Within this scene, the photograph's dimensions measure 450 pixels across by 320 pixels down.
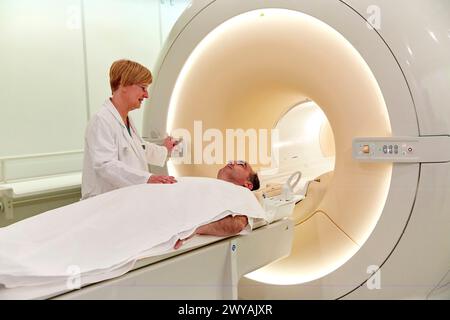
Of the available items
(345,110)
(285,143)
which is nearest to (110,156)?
(345,110)

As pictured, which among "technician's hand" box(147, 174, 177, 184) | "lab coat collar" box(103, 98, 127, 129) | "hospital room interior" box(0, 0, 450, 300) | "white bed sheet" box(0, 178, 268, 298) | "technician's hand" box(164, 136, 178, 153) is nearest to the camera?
"white bed sheet" box(0, 178, 268, 298)

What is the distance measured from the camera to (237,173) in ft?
6.48

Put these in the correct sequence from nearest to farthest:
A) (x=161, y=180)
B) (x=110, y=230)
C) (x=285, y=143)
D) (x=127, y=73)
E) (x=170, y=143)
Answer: (x=110, y=230)
(x=161, y=180)
(x=127, y=73)
(x=170, y=143)
(x=285, y=143)

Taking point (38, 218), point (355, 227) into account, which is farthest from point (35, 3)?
point (355, 227)

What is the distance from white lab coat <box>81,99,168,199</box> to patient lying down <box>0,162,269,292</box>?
0.17 m

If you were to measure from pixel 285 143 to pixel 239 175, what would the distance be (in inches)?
24.7

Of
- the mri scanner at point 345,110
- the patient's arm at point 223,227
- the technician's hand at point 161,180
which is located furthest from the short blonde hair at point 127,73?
the patient's arm at point 223,227

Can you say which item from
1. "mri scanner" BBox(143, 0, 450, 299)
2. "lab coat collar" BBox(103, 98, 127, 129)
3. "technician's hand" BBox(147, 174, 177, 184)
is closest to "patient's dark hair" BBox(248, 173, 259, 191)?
"mri scanner" BBox(143, 0, 450, 299)

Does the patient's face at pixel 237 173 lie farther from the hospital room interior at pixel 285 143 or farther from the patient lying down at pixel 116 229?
the patient lying down at pixel 116 229

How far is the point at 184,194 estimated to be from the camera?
5.34 feet

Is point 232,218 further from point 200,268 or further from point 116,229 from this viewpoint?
point 116,229

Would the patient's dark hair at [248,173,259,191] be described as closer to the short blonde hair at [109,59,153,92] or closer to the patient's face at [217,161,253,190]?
the patient's face at [217,161,253,190]

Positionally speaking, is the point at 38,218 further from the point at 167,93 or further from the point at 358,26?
the point at 358,26

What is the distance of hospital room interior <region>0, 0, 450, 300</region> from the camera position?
158cm
